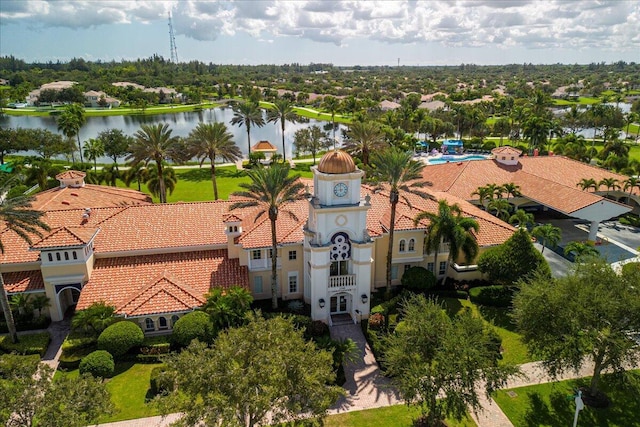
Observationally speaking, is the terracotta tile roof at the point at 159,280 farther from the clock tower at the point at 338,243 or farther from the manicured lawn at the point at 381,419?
the manicured lawn at the point at 381,419

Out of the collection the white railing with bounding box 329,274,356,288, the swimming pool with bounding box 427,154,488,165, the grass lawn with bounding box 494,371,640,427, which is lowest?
the grass lawn with bounding box 494,371,640,427

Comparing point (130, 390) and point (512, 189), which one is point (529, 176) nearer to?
point (512, 189)

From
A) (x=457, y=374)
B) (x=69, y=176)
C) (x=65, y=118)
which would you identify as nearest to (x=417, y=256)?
(x=457, y=374)

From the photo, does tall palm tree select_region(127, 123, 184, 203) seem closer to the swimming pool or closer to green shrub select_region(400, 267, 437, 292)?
green shrub select_region(400, 267, 437, 292)

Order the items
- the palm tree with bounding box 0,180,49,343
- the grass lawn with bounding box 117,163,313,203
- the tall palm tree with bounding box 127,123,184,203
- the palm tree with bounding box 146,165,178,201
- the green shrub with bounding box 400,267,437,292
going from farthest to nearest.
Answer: the grass lawn with bounding box 117,163,313,203 < the palm tree with bounding box 146,165,178,201 < the tall palm tree with bounding box 127,123,184,203 < the green shrub with bounding box 400,267,437,292 < the palm tree with bounding box 0,180,49,343

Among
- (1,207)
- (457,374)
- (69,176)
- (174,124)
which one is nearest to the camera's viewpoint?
(457,374)

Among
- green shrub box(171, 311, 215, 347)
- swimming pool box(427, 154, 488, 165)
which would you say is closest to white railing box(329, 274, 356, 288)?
green shrub box(171, 311, 215, 347)

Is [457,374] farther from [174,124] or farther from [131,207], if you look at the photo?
[174,124]
